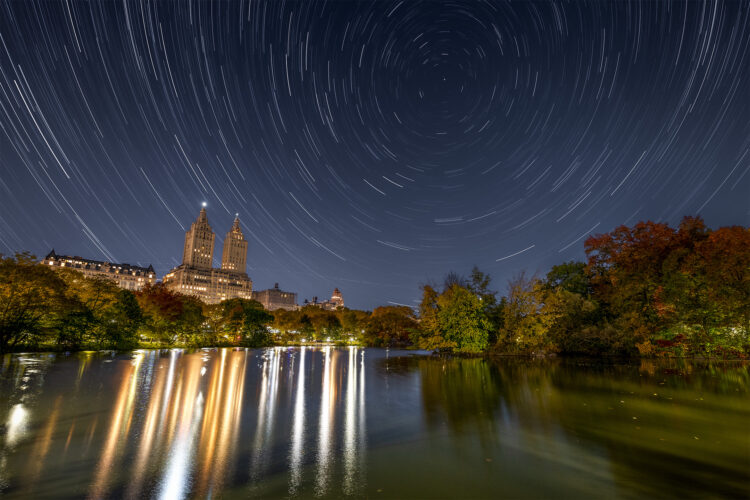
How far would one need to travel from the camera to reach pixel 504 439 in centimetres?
840

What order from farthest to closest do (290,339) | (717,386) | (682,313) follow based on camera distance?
(290,339)
(682,313)
(717,386)

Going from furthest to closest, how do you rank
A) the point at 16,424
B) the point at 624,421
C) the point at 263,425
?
the point at 624,421 → the point at 263,425 → the point at 16,424

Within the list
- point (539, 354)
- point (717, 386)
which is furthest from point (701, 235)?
point (717, 386)

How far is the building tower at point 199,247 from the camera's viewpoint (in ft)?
624

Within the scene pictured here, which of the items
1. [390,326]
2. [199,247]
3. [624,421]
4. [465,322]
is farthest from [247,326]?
[199,247]

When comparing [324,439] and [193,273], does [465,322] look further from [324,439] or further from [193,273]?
[193,273]

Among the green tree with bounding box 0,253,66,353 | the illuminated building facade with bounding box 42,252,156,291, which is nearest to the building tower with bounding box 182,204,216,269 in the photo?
the illuminated building facade with bounding box 42,252,156,291

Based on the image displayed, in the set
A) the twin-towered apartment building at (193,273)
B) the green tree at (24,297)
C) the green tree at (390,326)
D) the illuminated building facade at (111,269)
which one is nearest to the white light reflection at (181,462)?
the green tree at (24,297)

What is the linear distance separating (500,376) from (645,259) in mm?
21190

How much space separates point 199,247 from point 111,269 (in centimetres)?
3885

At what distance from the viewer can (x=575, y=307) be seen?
3403 cm

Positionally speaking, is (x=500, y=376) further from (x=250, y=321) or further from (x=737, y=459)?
(x=250, y=321)

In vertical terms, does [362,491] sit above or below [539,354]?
below

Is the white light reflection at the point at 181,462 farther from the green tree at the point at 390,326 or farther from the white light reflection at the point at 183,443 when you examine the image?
the green tree at the point at 390,326
